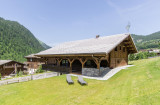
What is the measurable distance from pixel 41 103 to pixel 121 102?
5.57 m

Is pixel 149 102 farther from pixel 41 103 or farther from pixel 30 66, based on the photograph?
pixel 30 66

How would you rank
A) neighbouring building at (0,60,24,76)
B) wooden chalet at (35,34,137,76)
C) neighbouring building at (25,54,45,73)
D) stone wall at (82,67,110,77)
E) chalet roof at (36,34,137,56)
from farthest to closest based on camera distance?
neighbouring building at (25,54,45,73)
neighbouring building at (0,60,24,76)
wooden chalet at (35,34,137,76)
stone wall at (82,67,110,77)
chalet roof at (36,34,137,56)

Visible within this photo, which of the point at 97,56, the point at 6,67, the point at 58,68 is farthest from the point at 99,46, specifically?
the point at 6,67

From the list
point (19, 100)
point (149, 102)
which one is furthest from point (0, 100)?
point (149, 102)

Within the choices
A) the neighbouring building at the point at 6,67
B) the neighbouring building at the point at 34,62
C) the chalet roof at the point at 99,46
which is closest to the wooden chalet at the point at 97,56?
the chalet roof at the point at 99,46

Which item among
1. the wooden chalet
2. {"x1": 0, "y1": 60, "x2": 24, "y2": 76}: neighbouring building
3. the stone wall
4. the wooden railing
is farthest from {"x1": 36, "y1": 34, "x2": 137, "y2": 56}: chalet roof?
{"x1": 0, "y1": 60, "x2": 24, "y2": 76}: neighbouring building

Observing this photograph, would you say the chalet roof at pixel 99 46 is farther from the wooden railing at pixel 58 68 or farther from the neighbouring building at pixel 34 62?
the neighbouring building at pixel 34 62

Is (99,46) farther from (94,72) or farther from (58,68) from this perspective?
(58,68)

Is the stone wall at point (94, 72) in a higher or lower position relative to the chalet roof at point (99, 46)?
lower

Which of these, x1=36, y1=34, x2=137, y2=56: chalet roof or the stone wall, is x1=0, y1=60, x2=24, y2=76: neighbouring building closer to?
x1=36, y1=34, x2=137, y2=56: chalet roof

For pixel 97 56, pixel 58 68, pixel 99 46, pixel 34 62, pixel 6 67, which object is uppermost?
pixel 99 46

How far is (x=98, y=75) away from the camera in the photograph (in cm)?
1464

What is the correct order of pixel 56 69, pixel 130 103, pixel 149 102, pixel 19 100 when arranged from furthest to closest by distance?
1. pixel 56 69
2. pixel 19 100
3. pixel 130 103
4. pixel 149 102

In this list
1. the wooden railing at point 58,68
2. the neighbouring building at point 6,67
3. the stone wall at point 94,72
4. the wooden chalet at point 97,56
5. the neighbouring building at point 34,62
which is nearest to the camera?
the stone wall at point 94,72
